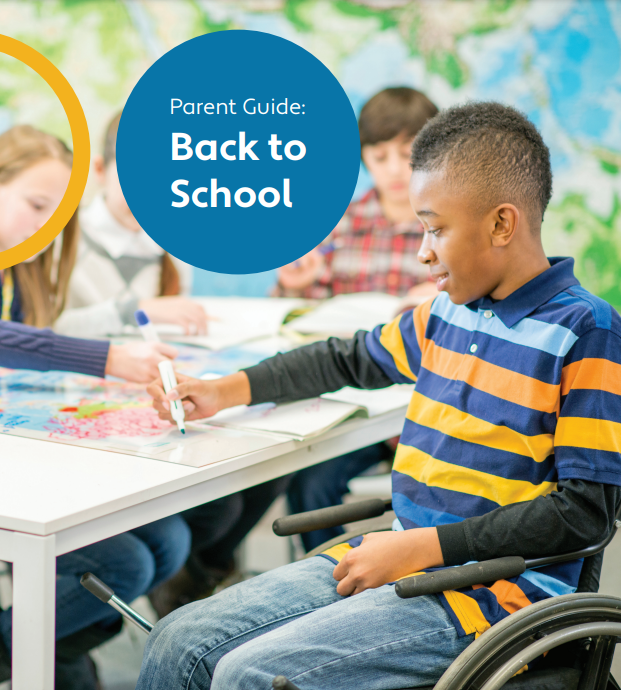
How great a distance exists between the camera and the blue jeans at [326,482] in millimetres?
1475

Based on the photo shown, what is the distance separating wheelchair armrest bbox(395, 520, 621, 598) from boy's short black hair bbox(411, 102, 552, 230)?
→ 38cm

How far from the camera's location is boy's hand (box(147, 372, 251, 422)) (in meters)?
0.96

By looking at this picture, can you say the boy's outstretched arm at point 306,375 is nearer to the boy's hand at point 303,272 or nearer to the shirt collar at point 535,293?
the shirt collar at point 535,293

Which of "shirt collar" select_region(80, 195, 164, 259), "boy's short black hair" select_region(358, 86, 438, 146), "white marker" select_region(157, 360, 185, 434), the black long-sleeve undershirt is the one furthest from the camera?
"boy's short black hair" select_region(358, 86, 438, 146)

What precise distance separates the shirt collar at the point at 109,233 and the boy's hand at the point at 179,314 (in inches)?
12.9

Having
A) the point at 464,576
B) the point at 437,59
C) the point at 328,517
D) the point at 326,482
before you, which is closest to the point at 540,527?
the point at 464,576

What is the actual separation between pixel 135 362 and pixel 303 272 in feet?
4.38

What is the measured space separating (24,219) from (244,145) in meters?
0.47

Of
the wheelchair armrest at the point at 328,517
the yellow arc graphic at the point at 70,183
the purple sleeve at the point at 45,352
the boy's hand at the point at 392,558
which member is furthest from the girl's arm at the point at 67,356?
the boy's hand at the point at 392,558

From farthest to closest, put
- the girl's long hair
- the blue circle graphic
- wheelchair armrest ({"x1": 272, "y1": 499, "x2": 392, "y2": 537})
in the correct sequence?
the girl's long hair → the blue circle graphic → wheelchair armrest ({"x1": 272, "y1": 499, "x2": 392, "y2": 537})

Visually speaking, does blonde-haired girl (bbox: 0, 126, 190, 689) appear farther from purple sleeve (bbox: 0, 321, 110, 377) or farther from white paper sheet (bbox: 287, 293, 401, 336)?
white paper sheet (bbox: 287, 293, 401, 336)

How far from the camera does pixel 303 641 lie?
68 cm

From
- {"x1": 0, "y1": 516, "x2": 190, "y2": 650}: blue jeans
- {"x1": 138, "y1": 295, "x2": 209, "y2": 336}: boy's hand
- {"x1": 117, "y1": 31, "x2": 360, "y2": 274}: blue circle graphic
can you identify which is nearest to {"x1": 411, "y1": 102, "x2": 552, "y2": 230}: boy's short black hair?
{"x1": 117, "y1": 31, "x2": 360, "y2": 274}: blue circle graphic

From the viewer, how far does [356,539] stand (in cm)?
89
